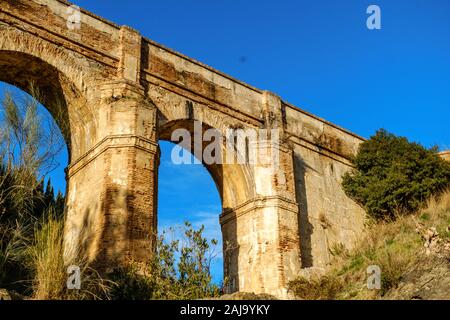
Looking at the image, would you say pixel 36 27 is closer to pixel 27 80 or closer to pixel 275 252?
pixel 27 80

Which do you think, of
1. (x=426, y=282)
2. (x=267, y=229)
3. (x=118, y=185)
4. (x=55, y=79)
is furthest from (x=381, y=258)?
(x=55, y=79)

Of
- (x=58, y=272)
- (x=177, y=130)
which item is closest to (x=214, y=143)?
(x=177, y=130)

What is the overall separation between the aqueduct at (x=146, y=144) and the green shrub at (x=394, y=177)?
569mm

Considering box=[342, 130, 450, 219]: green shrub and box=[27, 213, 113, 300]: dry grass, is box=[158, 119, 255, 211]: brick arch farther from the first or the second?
box=[27, 213, 113, 300]: dry grass

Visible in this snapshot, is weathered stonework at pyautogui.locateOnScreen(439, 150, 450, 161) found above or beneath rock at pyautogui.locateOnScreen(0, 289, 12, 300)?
above

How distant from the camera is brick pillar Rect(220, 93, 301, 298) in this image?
13.8 m

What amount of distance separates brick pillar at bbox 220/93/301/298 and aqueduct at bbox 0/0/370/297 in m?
0.03

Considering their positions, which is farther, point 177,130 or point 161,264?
point 177,130

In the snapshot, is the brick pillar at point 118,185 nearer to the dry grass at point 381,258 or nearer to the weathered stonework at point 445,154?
the dry grass at point 381,258

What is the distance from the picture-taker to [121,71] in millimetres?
12703

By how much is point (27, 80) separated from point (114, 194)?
338 centimetres

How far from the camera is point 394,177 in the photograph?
16.9 metres

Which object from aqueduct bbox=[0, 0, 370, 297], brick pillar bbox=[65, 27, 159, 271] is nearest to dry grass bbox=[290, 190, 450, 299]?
aqueduct bbox=[0, 0, 370, 297]
